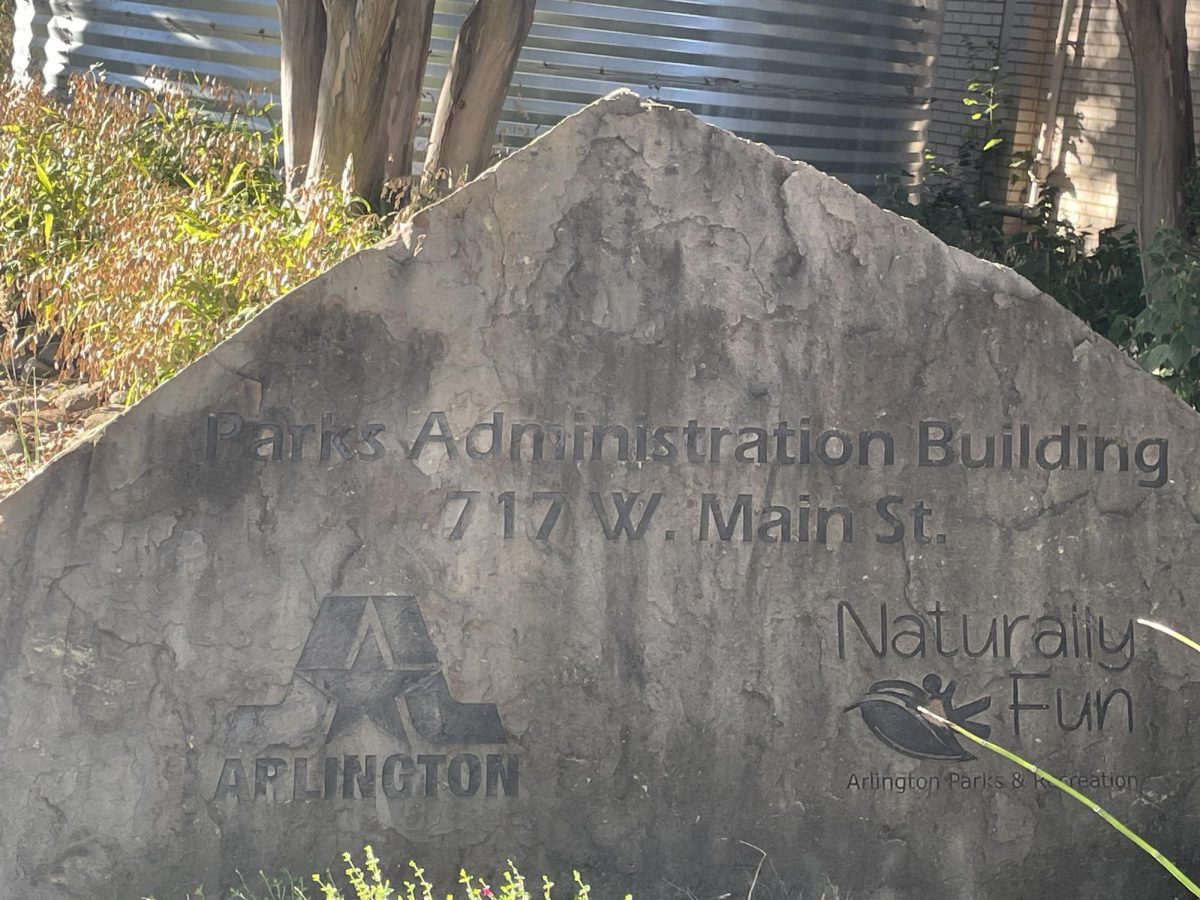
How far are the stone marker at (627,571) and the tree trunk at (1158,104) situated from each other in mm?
4598

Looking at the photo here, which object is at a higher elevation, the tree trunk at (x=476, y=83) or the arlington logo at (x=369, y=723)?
the tree trunk at (x=476, y=83)

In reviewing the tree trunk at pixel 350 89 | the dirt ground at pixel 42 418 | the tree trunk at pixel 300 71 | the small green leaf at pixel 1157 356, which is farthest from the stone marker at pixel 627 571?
the tree trunk at pixel 300 71

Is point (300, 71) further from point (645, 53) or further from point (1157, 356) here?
point (1157, 356)

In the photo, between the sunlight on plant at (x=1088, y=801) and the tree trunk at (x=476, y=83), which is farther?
the tree trunk at (x=476, y=83)

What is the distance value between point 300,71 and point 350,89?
0.66 meters

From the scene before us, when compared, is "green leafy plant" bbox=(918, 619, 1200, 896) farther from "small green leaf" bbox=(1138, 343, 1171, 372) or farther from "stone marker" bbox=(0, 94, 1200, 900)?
"small green leaf" bbox=(1138, 343, 1171, 372)

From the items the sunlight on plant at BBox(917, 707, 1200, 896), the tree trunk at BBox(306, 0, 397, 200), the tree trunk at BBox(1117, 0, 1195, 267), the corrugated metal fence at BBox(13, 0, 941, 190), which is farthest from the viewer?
the corrugated metal fence at BBox(13, 0, 941, 190)

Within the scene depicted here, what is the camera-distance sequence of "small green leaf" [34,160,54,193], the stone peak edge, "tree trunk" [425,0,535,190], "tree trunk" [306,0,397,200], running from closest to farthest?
the stone peak edge
"small green leaf" [34,160,54,193]
"tree trunk" [306,0,397,200]
"tree trunk" [425,0,535,190]

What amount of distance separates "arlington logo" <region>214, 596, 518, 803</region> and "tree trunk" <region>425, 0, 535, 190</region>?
4037 millimetres

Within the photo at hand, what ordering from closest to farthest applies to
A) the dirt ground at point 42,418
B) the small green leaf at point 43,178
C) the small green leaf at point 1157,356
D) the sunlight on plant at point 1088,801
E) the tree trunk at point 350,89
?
1. the sunlight on plant at point 1088,801
2. the dirt ground at point 42,418
3. the small green leaf at point 1157,356
4. the small green leaf at point 43,178
5. the tree trunk at point 350,89

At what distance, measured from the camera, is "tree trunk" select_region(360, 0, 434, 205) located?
6668mm

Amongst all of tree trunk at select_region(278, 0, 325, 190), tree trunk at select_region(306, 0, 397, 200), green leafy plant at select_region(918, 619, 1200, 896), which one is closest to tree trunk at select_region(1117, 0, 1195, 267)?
tree trunk at select_region(306, 0, 397, 200)

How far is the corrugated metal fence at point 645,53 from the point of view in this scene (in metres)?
8.52

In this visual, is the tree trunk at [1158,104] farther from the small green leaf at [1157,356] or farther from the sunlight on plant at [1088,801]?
the sunlight on plant at [1088,801]
